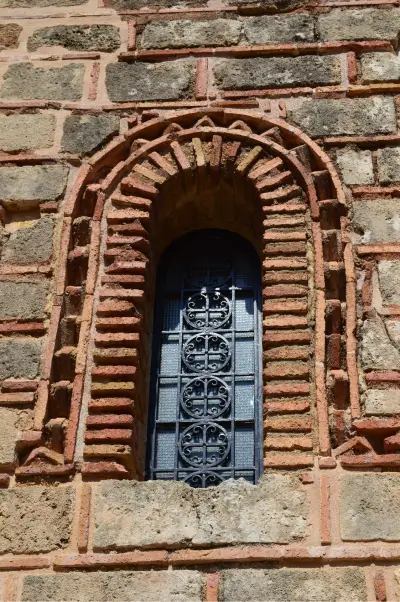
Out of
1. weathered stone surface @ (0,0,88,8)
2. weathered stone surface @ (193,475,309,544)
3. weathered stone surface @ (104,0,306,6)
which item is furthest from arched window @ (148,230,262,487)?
weathered stone surface @ (0,0,88,8)

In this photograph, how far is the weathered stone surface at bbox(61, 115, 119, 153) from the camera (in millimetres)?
6293

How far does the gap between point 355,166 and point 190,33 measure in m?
1.51

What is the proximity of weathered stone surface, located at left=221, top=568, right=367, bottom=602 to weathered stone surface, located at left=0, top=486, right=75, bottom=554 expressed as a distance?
0.80m

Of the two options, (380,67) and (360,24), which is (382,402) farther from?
(360,24)

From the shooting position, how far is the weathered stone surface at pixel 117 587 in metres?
4.63

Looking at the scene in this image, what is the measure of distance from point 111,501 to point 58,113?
2.60m

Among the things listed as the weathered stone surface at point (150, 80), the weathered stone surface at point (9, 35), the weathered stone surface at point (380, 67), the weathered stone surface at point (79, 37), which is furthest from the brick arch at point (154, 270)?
the weathered stone surface at point (9, 35)

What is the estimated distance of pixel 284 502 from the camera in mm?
4871

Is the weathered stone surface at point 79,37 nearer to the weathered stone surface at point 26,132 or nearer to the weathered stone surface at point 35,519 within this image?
the weathered stone surface at point 26,132

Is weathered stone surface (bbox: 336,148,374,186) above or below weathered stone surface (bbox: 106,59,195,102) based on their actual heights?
below

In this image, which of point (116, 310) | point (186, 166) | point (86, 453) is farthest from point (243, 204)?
point (86, 453)

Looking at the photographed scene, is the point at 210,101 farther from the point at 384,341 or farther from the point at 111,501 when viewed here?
the point at 111,501

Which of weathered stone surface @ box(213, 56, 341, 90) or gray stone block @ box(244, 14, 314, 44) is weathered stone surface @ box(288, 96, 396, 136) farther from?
gray stone block @ box(244, 14, 314, 44)

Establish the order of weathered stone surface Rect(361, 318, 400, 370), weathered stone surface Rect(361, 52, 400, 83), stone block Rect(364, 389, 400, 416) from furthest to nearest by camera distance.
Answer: weathered stone surface Rect(361, 52, 400, 83) → weathered stone surface Rect(361, 318, 400, 370) → stone block Rect(364, 389, 400, 416)
